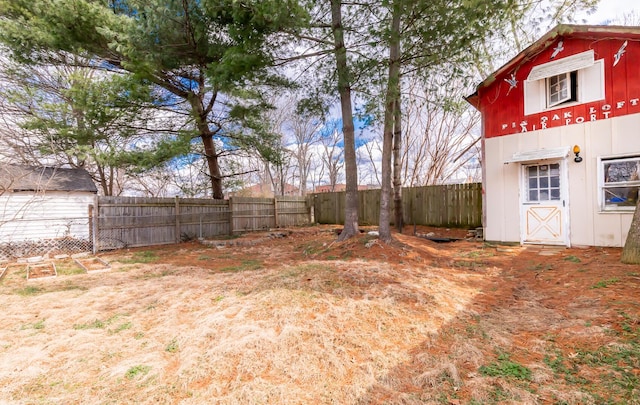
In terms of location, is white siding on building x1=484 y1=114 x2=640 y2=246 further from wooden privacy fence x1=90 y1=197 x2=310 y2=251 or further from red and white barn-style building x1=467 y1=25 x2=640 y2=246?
wooden privacy fence x1=90 y1=197 x2=310 y2=251

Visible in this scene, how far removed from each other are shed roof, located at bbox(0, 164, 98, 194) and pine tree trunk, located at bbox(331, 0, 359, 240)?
7.77 metres

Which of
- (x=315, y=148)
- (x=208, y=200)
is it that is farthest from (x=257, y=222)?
(x=315, y=148)

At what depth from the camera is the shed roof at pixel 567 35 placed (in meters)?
6.10

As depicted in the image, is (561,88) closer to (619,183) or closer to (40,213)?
(619,183)

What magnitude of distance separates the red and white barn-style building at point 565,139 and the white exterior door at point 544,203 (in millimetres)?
19

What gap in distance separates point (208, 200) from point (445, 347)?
10169 millimetres

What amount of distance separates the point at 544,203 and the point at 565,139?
149 centimetres

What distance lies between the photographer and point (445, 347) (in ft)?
8.68

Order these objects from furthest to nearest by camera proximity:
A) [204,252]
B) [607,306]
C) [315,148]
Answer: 1. [315,148]
2. [204,252]
3. [607,306]

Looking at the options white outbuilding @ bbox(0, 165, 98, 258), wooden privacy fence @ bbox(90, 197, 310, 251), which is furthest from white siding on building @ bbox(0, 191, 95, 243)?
wooden privacy fence @ bbox(90, 197, 310, 251)

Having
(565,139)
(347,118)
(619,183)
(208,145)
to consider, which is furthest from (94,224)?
(619,183)

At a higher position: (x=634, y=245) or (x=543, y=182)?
(x=543, y=182)

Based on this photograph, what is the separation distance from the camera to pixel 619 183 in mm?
6273

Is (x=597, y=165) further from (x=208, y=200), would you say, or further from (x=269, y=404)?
(x=208, y=200)
